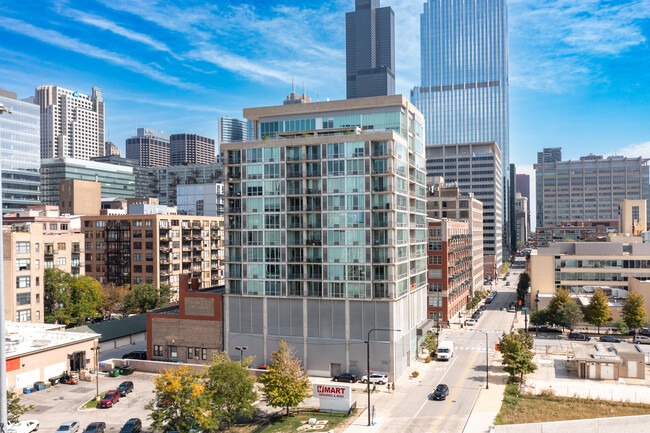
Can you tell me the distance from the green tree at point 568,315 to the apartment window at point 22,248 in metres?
98.6

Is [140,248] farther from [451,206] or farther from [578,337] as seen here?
[578,337]

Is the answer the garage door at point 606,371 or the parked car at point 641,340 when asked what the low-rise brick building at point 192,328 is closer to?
the garage door at point 606,371

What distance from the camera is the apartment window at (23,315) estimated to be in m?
97.4

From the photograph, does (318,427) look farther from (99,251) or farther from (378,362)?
(99,251)

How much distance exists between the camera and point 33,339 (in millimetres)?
75250

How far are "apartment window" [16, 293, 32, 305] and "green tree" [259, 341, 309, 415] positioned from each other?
6083 cm

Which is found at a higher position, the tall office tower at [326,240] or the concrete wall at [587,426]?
the tall office tower at [326,240]

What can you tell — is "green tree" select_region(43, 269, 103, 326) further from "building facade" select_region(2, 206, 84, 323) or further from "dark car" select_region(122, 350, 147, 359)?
"dark car" select_region(122, 350, 147, 359)

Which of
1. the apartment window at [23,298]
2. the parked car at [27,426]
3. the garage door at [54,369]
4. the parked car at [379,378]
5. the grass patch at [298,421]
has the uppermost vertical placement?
the apartment window at [23,298]

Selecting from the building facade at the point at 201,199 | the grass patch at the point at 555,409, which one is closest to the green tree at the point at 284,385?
the grass patch at the point at 555,409

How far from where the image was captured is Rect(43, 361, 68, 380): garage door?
7138cm

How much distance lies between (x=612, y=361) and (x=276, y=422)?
45957 millimetres

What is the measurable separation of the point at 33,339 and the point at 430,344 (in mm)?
57619

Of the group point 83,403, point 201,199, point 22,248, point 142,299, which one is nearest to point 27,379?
point 83,403
